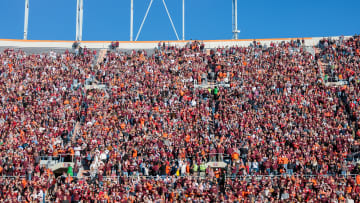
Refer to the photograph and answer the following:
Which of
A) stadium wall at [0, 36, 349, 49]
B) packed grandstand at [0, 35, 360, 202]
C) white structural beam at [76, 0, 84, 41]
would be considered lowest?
packed grandstand at [0, 35, 360, 202]

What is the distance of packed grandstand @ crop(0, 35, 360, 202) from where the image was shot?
26188 mm

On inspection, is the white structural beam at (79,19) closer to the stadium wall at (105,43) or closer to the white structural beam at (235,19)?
the stadium wall at (105,43)

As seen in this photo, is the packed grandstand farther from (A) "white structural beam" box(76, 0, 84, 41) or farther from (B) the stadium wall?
(A) "white structural beam" box(76, 0, 84, 41)

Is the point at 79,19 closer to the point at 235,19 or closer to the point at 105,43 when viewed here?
the point at 105,43

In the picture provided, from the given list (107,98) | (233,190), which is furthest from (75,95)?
(233,190)

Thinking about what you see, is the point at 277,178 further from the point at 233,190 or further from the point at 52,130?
the point at 52,130

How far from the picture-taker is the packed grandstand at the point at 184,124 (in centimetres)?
2619

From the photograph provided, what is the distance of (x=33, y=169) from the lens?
28688 millimetres

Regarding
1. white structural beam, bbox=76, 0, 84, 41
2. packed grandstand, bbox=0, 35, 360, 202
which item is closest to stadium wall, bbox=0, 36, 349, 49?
white structural beam, bbox=76, 0, 84, 41

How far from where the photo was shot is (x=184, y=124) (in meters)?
32.8

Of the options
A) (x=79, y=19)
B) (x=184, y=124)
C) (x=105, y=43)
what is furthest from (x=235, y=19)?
(x=184, y=124)

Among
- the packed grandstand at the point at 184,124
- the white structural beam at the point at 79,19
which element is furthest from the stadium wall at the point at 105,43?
the packed grandstand at the point at 184,124

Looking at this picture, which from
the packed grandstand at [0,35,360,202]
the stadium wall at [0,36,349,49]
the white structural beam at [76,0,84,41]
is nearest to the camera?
the packed grandstand at [0,35,360,202]

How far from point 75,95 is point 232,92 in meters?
10.7
